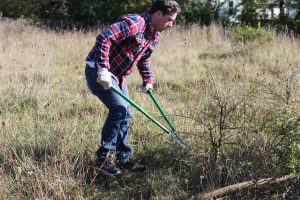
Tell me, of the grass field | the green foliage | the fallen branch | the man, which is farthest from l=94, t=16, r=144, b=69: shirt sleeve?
the green foliage

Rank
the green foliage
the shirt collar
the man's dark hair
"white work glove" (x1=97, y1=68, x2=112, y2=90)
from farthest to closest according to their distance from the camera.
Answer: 1. the green foliage
2. the shirt collar
3. the man's dark hair
4. "white work glove" (x1=97, y1=68, x2=112, y2=90)

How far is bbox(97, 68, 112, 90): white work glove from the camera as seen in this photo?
123 inches

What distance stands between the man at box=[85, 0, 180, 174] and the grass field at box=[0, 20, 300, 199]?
0.23 metres

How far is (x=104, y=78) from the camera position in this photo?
3.11 meters

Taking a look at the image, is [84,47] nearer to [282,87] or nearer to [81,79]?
[81,79]

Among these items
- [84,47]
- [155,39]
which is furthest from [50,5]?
[155,39]

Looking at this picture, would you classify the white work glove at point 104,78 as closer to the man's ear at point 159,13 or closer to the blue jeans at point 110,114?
the blue jeans at point 110,114

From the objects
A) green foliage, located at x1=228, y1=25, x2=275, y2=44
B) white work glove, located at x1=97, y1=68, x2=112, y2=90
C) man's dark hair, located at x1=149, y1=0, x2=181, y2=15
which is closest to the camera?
white work glove, located at x1=97, y1=68, x2=112, y2=90

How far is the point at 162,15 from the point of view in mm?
3287

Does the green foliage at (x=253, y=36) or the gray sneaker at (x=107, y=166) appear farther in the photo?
the green foliage at (x=253, y=36)

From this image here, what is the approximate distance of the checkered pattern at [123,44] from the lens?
3176mm

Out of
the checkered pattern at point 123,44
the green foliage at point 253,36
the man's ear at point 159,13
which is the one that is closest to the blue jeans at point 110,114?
the checkered pattern at point 123,44

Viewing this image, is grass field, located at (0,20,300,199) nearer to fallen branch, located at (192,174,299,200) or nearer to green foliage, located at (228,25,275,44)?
fallen branch, located at (192,174,299,200)

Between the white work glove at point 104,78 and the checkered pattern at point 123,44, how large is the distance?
0.18ft
